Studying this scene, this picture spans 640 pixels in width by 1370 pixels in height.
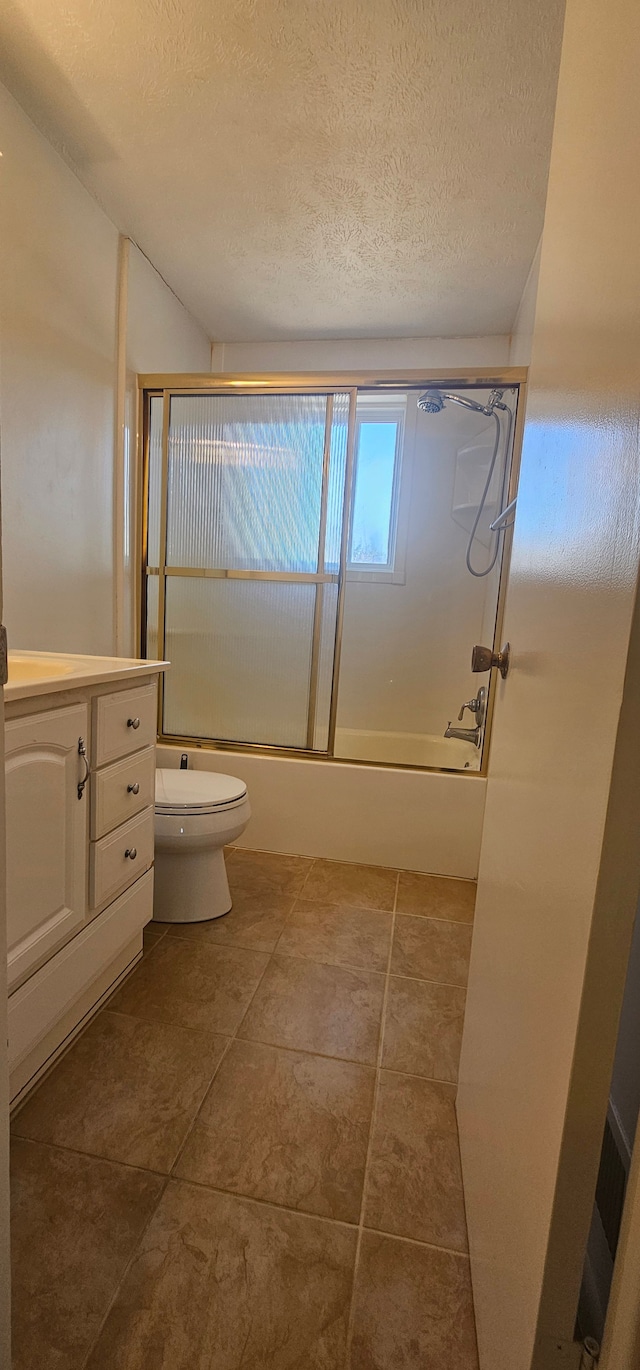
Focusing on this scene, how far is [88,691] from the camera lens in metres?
1.23

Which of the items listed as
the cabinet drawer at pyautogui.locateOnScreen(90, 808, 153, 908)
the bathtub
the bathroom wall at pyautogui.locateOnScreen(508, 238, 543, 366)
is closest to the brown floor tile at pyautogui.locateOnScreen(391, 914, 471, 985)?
the bathtub

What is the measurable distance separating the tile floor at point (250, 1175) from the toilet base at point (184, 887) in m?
0.15

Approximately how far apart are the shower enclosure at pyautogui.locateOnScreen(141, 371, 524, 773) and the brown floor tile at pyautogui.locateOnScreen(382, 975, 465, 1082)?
96cm

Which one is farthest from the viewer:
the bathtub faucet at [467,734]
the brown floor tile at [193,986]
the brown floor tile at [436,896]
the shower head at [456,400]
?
the bathtub faucet at [467,734]

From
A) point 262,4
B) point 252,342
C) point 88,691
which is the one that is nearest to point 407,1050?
point 88,691

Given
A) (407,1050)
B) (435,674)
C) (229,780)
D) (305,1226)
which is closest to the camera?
(305,1226)

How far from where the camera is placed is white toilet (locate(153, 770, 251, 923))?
1695mm

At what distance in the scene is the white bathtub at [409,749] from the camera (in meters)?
2.39

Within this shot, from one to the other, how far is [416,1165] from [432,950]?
28.7 inches

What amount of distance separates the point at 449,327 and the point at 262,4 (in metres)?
1.54

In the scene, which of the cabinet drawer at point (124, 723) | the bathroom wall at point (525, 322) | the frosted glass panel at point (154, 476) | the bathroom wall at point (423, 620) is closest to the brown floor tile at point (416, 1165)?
the cabinet drawer at point (124, 723)

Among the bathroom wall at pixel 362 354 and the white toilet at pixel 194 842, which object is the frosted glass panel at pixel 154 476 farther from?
the white toilet at pixel 194 842

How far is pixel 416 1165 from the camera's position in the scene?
3.47 feet

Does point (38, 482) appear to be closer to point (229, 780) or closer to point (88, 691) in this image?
point (88, 691)
